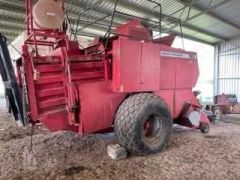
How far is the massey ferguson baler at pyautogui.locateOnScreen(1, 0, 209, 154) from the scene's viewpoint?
3.03 metres

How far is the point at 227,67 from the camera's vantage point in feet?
46.2

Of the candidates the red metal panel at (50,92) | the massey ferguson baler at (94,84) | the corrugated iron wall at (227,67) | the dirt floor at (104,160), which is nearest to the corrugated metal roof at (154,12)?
the corrugated iron wall at (227,67)

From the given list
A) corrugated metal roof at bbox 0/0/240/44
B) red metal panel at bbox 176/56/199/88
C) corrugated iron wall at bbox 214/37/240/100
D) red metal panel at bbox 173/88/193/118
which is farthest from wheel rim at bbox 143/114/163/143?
corrugated iron wall at bbox 214/37/240/100

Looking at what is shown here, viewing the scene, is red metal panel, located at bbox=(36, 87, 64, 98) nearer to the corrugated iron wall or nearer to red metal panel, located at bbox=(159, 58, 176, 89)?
red metal panel, located at bbox=(159, 58, 176, 89)

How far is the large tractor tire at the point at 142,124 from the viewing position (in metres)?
3.21

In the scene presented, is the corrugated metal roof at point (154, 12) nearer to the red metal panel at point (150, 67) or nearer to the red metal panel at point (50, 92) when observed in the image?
the red metal panel at point (150, 67)

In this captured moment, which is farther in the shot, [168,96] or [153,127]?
[168,96]

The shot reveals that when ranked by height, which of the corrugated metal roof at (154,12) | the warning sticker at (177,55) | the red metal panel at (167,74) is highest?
the corrugated metal roof at (154,12)

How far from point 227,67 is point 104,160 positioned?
42.6 ft

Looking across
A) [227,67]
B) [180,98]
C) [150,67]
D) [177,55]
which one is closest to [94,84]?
[150,67]

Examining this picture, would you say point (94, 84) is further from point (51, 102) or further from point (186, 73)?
point (186, 73)

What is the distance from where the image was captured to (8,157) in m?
3.31

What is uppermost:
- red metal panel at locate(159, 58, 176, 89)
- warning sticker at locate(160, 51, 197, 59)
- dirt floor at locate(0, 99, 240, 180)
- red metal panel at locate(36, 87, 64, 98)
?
warning sticker at locate(160, 51, 197, 59)

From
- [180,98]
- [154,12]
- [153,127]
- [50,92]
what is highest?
[154,12]
